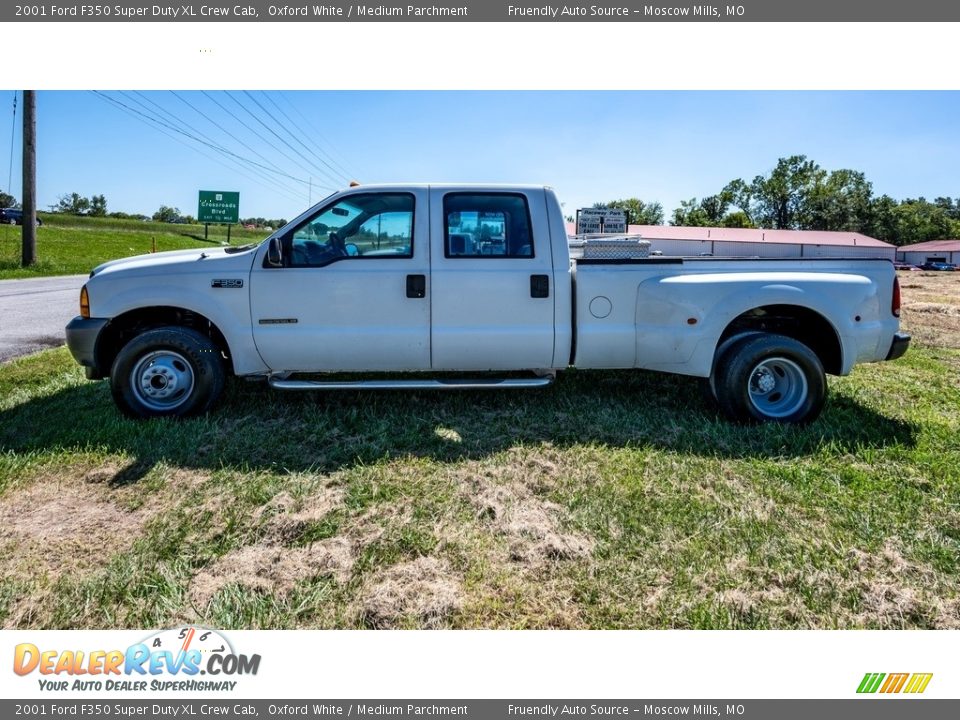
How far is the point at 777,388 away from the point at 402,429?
3.07 metres

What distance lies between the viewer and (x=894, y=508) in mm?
3289

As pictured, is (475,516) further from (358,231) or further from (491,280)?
(358,231)

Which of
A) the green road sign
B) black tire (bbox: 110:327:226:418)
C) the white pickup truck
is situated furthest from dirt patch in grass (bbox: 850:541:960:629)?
the green road sign

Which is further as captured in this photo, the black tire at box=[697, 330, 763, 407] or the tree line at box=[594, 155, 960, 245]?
the tree line at box=[594, 155, 960, 245]

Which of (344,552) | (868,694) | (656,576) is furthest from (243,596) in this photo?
(868,694)

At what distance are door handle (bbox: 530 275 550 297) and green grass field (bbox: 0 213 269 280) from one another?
16.2 meters

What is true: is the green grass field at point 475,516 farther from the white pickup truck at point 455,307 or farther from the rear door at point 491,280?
the rear door at point 491,280

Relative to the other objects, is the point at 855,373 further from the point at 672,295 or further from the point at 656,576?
the point at 656,576

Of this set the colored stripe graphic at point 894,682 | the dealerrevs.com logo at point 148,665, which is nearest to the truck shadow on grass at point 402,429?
the dealerrevs.com logo at point 148,665

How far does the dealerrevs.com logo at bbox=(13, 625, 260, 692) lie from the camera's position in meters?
2.17

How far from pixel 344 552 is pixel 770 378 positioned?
3.63 metres

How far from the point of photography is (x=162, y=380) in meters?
4.63

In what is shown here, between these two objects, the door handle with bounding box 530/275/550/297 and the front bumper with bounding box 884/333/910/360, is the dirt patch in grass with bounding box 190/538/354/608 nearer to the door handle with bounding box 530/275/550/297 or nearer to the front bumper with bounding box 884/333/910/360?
the door handle with bounding box 530/275/550/297

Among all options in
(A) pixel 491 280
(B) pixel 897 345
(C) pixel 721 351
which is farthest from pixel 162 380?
(B) pixel 897 345
